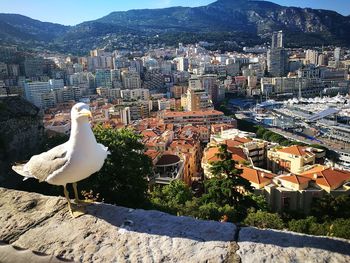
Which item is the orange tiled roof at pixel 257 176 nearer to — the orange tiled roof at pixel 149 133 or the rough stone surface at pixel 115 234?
the orange tiled roof at pixel 149 133

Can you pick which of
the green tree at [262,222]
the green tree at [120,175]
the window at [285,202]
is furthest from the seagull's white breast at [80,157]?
the window at [285,202]

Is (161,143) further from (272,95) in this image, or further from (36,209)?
(272,95)

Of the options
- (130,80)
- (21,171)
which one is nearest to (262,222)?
(21,171)

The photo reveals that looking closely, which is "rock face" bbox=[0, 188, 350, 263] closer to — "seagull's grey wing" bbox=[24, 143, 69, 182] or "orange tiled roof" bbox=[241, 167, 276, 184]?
"seagull's grey wing" bbox=[24, 143, 69, 182]

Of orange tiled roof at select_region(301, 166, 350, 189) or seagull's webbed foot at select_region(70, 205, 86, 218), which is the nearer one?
seagull's webbed foot at select_region(70, 205, 86, 218)

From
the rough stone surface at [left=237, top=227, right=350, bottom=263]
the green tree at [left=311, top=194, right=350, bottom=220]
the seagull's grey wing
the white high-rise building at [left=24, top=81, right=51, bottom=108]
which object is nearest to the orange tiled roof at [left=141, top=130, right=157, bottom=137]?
the green tree at [left=311, top=194, right=350, bottom=220]

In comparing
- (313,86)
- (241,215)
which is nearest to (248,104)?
(313,86)

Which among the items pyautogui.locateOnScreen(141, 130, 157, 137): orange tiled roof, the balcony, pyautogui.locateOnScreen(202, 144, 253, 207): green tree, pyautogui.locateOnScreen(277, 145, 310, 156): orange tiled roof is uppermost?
pyautogui.locateOnScreen(202, 144, 253, 207): green tree
